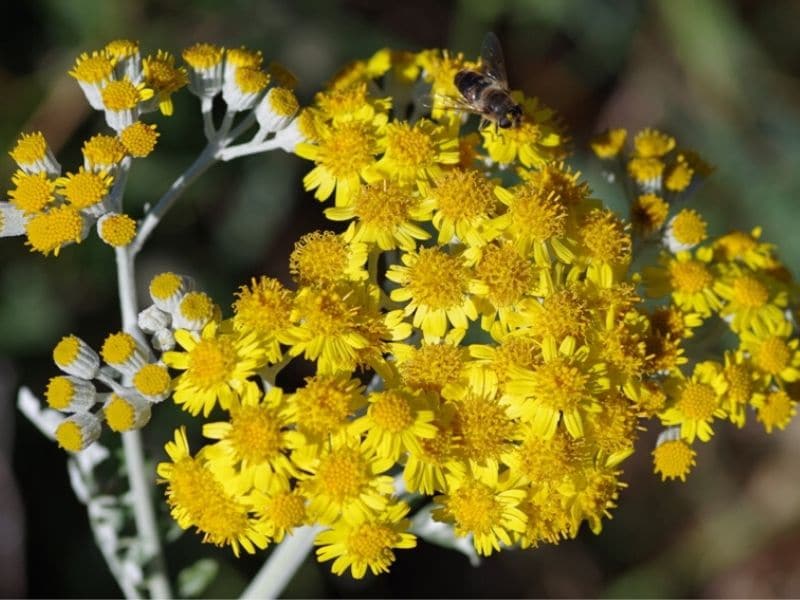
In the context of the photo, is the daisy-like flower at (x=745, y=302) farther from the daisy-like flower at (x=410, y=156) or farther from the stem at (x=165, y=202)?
the stem at (x=165, y=202)

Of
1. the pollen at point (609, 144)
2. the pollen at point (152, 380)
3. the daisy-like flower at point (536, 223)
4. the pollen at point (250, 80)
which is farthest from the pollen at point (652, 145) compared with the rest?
the pollen at point (152, 380)

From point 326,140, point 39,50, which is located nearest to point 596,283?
point 326,140

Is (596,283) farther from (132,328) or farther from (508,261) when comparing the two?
(132,328)

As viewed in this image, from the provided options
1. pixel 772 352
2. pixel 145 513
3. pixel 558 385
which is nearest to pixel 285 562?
pixel 145 513

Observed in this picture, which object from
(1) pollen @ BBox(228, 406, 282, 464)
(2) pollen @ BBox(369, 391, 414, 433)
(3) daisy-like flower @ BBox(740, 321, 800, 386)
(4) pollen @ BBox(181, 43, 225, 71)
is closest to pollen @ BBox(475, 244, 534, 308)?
A: (2) pollen @ BBox(369, 391, 414, 433)

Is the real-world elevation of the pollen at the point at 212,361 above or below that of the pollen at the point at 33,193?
above

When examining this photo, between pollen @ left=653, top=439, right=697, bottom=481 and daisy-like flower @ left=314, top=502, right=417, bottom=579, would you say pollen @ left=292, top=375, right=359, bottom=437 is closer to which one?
daisy-like flower @ left=314, top=502, right=417, bottom=579
